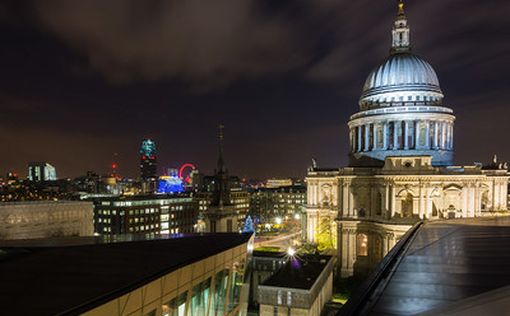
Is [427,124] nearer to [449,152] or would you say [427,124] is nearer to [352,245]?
[449,152]

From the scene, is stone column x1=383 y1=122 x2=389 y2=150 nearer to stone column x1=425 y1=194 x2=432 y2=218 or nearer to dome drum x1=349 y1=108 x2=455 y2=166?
dome drum x1=349 y1=108 x2=455 y2=166

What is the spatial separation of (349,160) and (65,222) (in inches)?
2193

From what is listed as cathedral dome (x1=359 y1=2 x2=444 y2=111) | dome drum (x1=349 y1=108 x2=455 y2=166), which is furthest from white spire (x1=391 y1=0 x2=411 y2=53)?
dome drum (x1=349 y1=108 x2=455 y2=166)

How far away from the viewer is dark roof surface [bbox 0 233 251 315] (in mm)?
11406

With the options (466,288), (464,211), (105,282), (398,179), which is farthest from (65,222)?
(464,211)

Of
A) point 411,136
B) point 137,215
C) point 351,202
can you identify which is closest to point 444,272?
point 351,202

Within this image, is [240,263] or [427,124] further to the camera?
[427,124]

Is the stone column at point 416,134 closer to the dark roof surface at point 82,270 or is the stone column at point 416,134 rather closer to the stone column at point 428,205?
the stone column at point 428,205

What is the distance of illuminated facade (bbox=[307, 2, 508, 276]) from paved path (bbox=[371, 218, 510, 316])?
28.8m

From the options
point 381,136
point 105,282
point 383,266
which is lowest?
point 105,282

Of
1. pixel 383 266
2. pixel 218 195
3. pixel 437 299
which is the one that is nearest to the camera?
pixel 437 299

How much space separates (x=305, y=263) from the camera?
47.4 meters

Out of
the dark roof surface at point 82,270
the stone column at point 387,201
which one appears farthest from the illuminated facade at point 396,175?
the dark roof surface at point 82,270

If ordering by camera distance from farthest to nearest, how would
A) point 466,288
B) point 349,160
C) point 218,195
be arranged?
point 349,160 → point 218,195 → point 466,288
